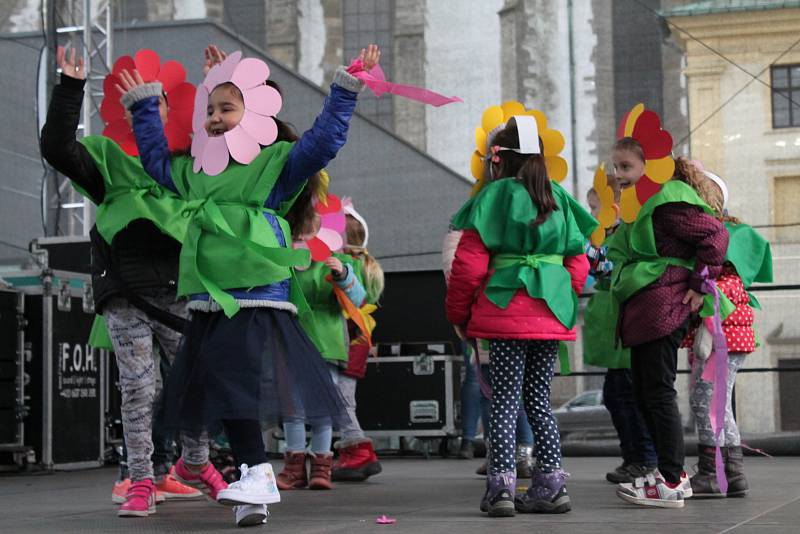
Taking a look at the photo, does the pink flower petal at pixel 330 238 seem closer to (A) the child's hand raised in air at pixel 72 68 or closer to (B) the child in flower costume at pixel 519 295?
(B) the child in flower costume at pixel 519 295

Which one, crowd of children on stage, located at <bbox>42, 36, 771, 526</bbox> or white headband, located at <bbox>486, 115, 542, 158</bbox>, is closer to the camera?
crowd of children on stage, located at <bbox>42, 36, 771, 526</bbox>

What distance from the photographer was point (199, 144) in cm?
452

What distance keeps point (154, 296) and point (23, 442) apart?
3.30 meters

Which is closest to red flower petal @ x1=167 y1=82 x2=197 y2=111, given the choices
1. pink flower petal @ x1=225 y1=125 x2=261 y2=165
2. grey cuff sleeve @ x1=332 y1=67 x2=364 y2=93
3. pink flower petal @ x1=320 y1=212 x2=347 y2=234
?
pink flower petal @ x1=225 y1=125 x2=261 y2=165

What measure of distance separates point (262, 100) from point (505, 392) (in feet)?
4.36

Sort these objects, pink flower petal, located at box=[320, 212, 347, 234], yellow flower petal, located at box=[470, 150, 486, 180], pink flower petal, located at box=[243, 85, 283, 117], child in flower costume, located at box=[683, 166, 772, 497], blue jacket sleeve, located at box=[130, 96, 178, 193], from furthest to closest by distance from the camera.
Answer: pink flower petal, located at box=[320, 212, 347, 234] < yellow flower petal, located at box=[470, 150, 486, 180] < child in flower costume, located at box=[683, 166, 772, 497] < blue jacket sleeve, located at box=[130, 96, 178, 193] < pink flower petal, located at box=[243, 85, 283, 117]

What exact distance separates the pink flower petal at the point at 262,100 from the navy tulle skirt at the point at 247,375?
0.69 meters

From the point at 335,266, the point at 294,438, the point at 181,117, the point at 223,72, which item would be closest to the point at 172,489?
the point at 294,438

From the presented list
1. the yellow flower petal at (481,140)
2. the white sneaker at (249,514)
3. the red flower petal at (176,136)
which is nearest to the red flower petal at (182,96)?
the red flower petal at (176,136)

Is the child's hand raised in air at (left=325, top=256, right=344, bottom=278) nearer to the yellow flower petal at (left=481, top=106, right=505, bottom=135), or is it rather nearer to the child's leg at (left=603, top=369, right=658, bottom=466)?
the yellow flower petal at (left=481, top=106, right=505, bottom=135)

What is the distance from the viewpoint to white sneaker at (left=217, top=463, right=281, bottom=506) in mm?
4168

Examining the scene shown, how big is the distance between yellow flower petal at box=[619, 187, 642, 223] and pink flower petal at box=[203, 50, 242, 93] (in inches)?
68.4

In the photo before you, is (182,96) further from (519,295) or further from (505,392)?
(505,392)

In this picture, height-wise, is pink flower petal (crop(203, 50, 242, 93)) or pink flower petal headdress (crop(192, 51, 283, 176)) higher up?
pink flower petal (crop(203, 50, 242, 93))
